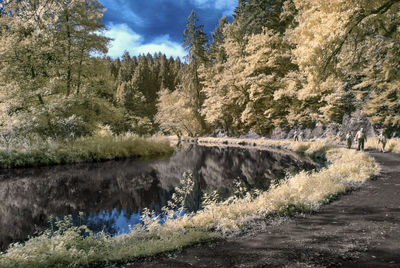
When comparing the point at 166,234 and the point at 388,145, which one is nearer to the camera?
the point at 166,234

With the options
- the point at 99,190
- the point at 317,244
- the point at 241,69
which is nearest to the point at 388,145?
the point at 317,244

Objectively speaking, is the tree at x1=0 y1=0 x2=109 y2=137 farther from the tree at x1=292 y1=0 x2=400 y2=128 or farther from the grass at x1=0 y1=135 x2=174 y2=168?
the tree at x1=292 y1=0 x2=400 y2=128

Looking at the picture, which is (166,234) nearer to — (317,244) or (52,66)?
(317,244)

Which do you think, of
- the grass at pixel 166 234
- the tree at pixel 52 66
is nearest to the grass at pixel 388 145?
the grass at pixel 166 234

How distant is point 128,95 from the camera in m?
45.7

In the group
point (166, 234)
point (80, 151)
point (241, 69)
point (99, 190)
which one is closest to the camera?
point (166, 234)

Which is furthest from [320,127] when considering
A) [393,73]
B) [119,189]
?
[119,189]

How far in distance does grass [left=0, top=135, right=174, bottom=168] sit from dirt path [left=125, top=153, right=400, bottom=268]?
614 inches

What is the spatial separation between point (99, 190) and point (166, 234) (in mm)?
7352

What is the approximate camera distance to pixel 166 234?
5.25 meters

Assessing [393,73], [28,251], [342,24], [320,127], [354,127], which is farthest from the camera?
[320,127]

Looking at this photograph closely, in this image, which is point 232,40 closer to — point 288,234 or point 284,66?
point 284,66

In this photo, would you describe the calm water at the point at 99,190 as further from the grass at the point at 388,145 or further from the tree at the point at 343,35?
the grass at the point at 388,145

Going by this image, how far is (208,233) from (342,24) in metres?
8.82
